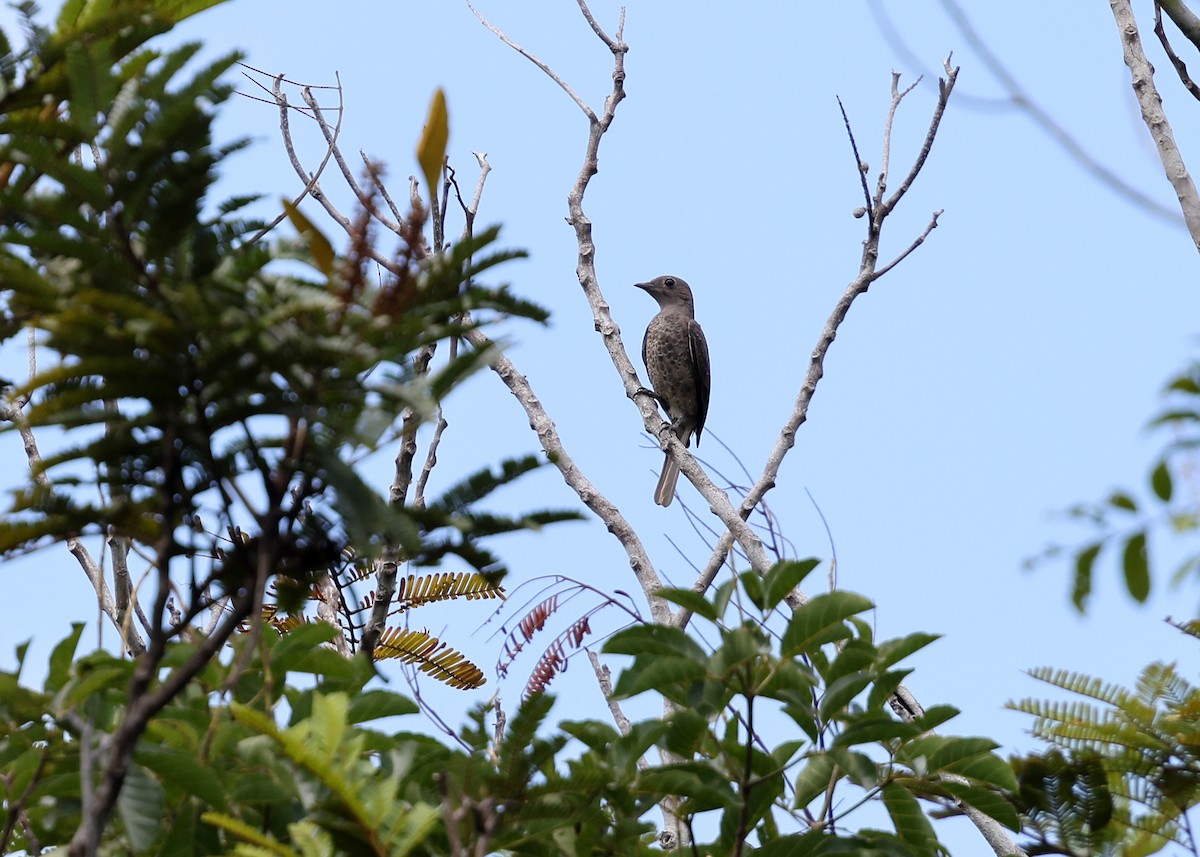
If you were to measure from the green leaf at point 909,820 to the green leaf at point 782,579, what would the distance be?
1.50ft

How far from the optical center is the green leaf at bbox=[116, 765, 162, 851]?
174 cm

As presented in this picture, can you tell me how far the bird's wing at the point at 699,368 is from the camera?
11.0 m

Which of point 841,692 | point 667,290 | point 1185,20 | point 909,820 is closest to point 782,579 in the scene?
point 841,692

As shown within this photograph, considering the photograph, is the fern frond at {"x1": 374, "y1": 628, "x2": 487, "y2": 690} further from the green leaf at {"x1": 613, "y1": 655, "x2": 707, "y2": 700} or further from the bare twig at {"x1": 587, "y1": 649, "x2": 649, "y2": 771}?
the green leaf at {"x1": 613, "y1": 655, "x2": 707, "y2": 700}

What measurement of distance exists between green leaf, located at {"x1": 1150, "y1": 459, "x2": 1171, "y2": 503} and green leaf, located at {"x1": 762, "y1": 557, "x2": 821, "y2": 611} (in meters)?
0.58

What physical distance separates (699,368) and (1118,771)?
29.6 ft

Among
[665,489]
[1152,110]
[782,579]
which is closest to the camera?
[782,579]

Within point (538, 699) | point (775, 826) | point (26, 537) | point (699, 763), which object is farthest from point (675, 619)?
point (26, 537)

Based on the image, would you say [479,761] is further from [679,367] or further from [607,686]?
[679,367]

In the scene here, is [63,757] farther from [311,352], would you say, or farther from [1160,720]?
[1160,720]

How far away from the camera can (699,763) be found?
2301mm

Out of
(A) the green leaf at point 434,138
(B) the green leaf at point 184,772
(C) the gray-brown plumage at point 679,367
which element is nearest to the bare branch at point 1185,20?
(A) the green leaf at point 434,138

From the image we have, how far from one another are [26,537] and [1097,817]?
1559 millimetres

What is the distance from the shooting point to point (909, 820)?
96.0 inches
